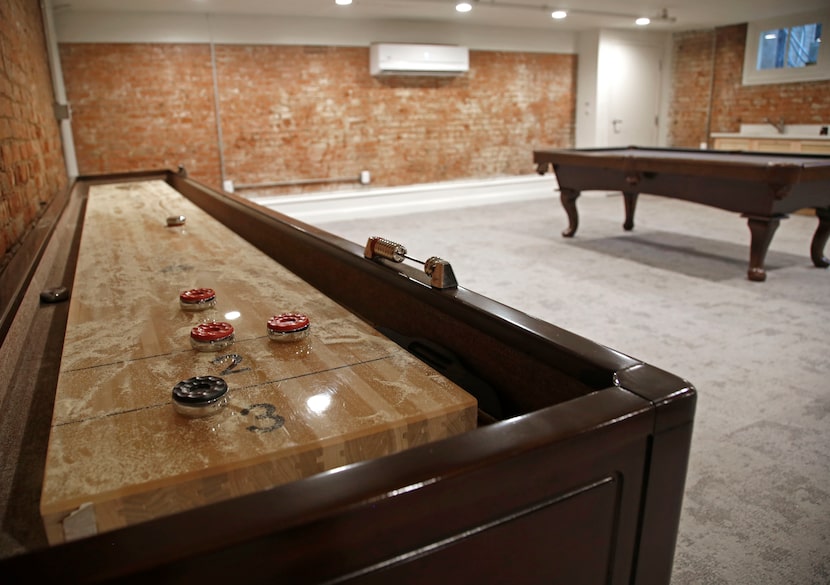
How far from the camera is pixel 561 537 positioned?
2.51 feet

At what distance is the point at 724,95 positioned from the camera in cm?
959

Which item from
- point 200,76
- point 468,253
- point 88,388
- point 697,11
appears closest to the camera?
point 88,388

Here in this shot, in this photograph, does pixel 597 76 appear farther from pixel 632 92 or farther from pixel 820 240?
pixel 820 240

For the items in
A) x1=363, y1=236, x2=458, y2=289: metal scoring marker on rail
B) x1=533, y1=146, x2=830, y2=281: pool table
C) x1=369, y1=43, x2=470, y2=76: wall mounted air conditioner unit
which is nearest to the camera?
x1=363, y1=236, x2=458, y2=289: metal scoring marker on rail

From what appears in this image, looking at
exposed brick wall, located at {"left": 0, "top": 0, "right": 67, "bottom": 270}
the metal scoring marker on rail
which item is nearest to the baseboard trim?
exposed brick wall, located at {"left": 0, "top": 0, "right": 67, "bottom": 270}

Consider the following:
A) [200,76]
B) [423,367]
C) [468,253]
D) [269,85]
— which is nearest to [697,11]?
[468,253]

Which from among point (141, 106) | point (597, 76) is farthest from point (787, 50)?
point (141, 106)

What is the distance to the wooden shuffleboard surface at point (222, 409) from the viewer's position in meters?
0.74

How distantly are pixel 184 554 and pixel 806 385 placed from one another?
3033 mm

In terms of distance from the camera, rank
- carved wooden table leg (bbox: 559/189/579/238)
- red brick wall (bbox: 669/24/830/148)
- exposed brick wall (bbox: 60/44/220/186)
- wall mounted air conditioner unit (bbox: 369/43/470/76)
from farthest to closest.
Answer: red brick wall (bbox: 669/24/830/148) < wall mounted air conditioner unit (bbox: 369/43/470/76) < exposed brick wall (bbox: 60/44/220/186) < carved wooden table leg (bbox: 559/189/579/238)

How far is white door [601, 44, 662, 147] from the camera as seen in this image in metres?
9.77

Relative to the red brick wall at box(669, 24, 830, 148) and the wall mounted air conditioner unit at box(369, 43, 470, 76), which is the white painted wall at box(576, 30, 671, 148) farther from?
the wall mounted air conditioner unit at box(369, 43, 470, 76)

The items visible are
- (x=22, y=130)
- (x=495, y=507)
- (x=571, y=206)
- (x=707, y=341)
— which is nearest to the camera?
(x=495, y=507)

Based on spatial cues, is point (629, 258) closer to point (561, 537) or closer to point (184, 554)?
point (561, 537)
